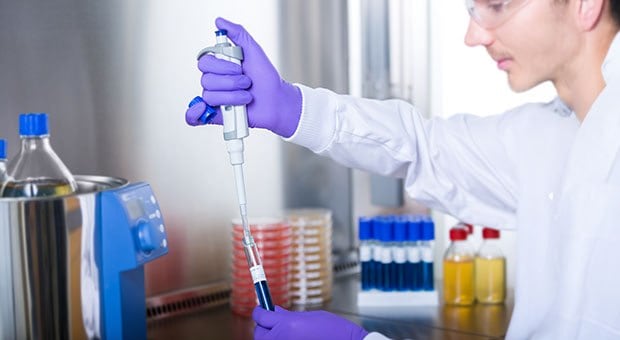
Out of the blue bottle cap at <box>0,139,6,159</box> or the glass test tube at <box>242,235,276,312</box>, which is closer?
the glass test tube at <box>242,235,276,312</box>

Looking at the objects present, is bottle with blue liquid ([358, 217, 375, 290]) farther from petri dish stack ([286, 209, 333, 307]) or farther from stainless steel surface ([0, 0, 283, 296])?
stainless steel surface ([0, 0, 283, 296])

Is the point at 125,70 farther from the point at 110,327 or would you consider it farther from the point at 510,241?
the point at 510,241

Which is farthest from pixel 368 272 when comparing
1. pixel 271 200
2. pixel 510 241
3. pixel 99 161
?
pixel 99 161

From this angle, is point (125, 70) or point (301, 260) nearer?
point (125, 70)

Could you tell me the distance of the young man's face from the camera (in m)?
1.56

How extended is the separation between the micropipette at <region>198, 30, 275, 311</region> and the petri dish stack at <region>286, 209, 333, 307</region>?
0.71 m

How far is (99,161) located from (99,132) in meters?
0.06

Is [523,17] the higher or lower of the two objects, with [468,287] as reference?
higher

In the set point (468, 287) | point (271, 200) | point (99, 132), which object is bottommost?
point (468, 287)

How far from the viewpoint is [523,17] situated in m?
1.57

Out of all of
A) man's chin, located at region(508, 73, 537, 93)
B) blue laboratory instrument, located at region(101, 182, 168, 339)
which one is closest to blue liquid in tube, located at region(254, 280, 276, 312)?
blue laboratory instrument, located at region(101, 182, 168, 339)

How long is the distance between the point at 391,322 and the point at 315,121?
61 cm

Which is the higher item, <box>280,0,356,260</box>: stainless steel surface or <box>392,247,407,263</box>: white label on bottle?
<box>280,0,356,260</box>: stainless steel surface

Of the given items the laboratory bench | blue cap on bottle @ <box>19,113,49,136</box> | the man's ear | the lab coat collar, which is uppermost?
the man's ear
